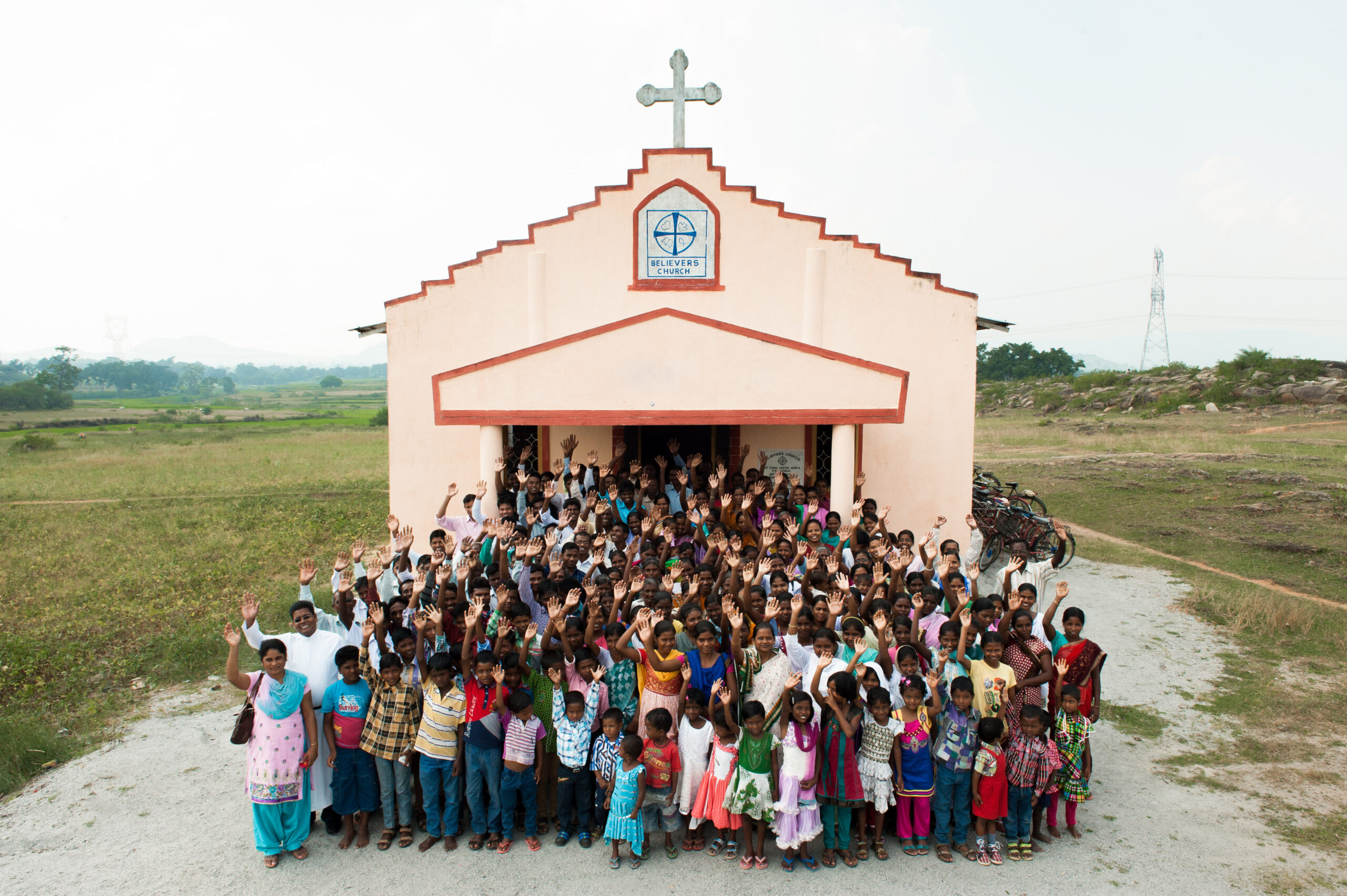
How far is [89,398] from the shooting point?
10356 centimetres

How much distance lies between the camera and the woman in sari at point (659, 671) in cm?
471

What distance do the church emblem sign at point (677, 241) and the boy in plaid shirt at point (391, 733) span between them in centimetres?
662

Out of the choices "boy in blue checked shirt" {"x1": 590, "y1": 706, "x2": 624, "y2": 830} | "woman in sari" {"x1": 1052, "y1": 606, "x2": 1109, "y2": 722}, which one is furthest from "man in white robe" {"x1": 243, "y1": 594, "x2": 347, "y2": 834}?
"woman in sari" {"x1": 1052, "y1": 606, "x2": 1109, "y2": 722}

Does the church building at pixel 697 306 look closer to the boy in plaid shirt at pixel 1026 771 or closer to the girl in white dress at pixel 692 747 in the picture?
the boy in plaid shirt at pixel 1026 771

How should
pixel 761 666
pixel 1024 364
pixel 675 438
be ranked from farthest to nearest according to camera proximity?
1. pixel 1024 364
2. pixel 675 438
3. pixel 761 666

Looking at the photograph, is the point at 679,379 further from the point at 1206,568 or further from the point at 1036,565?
the point at 1206,568

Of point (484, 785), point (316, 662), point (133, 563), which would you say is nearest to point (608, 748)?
point (484, 785)

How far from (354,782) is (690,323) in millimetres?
5169

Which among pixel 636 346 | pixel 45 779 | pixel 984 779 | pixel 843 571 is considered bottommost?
pixel 45 779

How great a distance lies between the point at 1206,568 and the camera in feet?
37.9

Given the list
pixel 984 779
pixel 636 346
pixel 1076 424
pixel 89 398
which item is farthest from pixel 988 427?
pixel 89 398

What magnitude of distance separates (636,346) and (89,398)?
12216 centimetres

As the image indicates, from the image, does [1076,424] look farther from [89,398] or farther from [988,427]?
[89,398]

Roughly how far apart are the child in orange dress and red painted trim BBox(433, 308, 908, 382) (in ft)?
13.8
